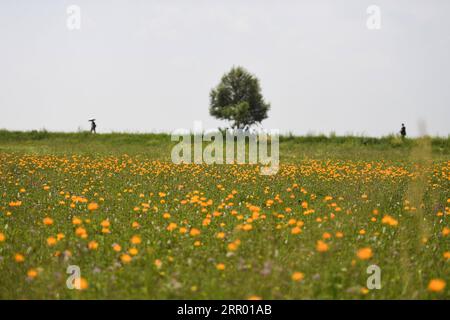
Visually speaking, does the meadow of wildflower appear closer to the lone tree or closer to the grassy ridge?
the grassy ridge

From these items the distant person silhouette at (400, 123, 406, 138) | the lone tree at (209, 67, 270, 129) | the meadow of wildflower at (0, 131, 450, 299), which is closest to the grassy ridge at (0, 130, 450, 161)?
the distant person silhouette at (400, 123, 406, 138)

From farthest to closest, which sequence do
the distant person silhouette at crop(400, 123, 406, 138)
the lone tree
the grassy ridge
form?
the lone tree → the distant person silhouette at crop(400, 123, 406, 138) → the grassy ridge

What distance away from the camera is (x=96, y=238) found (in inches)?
237

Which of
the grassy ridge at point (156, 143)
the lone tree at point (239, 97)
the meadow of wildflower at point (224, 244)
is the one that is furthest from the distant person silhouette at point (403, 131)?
the lone tree at point (239, 97)

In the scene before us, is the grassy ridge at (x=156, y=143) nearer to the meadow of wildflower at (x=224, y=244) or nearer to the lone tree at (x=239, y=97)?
the meadow of wildflower at (x=224, y=244)

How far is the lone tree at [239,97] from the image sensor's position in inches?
2143

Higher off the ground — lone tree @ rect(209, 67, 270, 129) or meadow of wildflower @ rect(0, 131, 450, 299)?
lone tree @ rect(209, 67, 270, 129)

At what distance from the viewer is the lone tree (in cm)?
5444

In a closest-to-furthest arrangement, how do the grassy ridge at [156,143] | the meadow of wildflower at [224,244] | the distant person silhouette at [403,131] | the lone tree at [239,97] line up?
the meadow of wildflower at [224,244] → the grassy ridge at [156,143] → the distant person silhouette at [403,131] → the lone tree at [239,97]

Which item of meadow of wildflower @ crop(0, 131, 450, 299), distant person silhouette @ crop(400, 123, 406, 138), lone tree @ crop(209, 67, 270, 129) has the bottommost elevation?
meadow of wildflower @ crop(0, 131, 450, 299)

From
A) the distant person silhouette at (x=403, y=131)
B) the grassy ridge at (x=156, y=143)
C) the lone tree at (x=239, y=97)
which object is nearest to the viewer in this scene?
the grassy ridge at (x=156, y=143)

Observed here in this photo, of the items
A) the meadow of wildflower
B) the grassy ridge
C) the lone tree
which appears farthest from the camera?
the lone tree

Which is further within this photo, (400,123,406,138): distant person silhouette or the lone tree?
the lone tree

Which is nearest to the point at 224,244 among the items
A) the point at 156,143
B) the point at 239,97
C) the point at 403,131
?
the point at 156,143
